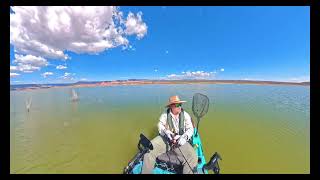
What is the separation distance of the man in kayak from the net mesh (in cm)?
156

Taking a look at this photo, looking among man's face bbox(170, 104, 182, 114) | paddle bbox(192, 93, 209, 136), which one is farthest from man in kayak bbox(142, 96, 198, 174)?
paddle bbox(192, 93, 209, 136)

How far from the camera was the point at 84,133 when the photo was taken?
9.20 m

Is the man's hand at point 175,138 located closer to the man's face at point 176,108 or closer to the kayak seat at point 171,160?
the kayak seat at point 171,160

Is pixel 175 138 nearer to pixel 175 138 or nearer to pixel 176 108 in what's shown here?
pixel 175 138

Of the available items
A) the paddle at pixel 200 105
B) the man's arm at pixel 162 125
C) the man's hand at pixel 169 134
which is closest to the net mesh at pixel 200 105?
the paddle at pixel 200 105

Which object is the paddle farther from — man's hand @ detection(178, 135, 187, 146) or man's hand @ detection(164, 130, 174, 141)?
man's hand @ detection(164, 130, 174, 141)

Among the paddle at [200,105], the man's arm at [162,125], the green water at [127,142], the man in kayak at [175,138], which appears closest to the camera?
the man in kayak at [175,138]

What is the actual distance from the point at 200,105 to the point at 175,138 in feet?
6.84

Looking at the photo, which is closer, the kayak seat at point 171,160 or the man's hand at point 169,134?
the kayak seat at point 171,160

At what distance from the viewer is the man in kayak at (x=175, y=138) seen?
4.45m

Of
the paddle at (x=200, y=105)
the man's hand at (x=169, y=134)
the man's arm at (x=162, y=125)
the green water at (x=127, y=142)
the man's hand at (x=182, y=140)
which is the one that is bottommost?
the green water at (x=127, y=142)

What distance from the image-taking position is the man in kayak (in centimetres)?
445

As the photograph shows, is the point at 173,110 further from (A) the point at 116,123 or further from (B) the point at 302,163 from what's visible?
(A) the point at 116,123

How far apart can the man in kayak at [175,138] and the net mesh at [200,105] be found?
5.12ft
